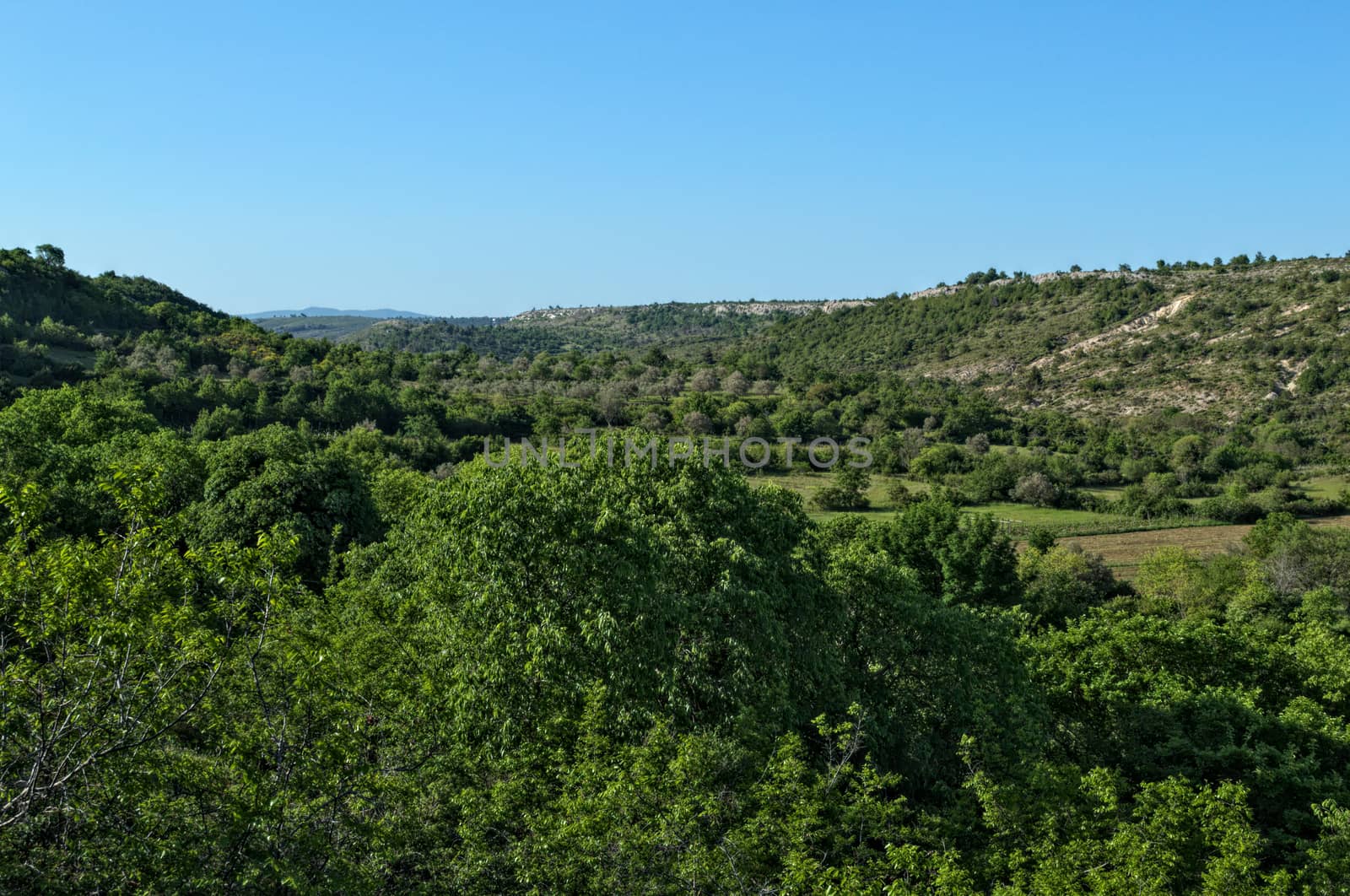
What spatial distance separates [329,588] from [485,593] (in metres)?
10.2

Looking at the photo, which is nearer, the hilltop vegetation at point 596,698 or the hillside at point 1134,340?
the hilltop vegetation at point 596,698

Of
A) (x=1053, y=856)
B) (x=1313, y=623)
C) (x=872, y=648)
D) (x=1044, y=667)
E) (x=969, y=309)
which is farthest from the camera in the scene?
(x=969, y=309)

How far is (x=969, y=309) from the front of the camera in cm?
18675

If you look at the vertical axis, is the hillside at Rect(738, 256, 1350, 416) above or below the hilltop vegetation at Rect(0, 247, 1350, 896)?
above

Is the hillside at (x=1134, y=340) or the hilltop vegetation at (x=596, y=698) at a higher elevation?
the hillside at (x=1134, y=340)

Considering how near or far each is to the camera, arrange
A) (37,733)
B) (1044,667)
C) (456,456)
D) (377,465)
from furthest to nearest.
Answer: (456,456) < (377,465) < (1044,667) < (37,733)

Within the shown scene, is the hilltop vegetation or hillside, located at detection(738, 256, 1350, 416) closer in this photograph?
the hilltop vegetation

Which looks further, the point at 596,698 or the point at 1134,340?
the point at 1134,340

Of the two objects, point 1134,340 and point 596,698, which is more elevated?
point 1134,340

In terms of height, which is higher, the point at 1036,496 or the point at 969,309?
the point at 969,309

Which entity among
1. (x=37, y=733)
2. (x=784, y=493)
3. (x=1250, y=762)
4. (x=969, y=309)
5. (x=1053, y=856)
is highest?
(x=969, y=309)

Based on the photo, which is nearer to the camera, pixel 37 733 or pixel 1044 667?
pixel 37 733

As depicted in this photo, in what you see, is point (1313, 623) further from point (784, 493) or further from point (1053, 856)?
point (1053, 856)

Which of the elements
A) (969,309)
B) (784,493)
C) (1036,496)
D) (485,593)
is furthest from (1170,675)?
(969,309)
